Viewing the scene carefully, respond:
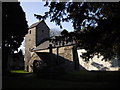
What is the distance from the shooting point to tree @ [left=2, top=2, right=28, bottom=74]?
936 inches

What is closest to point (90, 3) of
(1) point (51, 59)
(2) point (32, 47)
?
(1) point (51, 59)

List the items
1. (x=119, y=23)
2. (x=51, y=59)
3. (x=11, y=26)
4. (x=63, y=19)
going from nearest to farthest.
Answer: (x=119, y=23) < (x=63, y=19) < (x=11, y=26) < (x=51, y=59)

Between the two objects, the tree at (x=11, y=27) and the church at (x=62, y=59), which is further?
the church at (x=62, y=59)

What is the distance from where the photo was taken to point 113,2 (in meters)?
11.4

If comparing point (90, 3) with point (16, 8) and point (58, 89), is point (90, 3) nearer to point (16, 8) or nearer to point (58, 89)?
point (58, 89)

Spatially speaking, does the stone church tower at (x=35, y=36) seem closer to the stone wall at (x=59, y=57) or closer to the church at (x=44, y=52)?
the church at (x=44, y=52)

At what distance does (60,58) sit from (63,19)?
2797 centimetres

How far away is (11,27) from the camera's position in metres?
24.5

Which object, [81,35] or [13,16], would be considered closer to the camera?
[81,35]

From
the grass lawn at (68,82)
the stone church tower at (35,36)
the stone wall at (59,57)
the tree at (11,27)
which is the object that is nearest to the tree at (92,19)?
the grass lawn at (68,82)

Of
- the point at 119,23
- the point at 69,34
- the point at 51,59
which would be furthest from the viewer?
the point at 51,59

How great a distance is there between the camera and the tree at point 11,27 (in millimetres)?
23766

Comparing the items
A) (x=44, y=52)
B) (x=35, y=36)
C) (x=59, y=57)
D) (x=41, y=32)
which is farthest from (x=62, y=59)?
(x=41, y=32)

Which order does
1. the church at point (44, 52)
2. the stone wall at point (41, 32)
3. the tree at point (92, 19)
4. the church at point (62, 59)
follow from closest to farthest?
the tree at point (92, 19)
the church at point (62, 59)
the church at point (44, 52)
the stone wall at point (41, 32)
